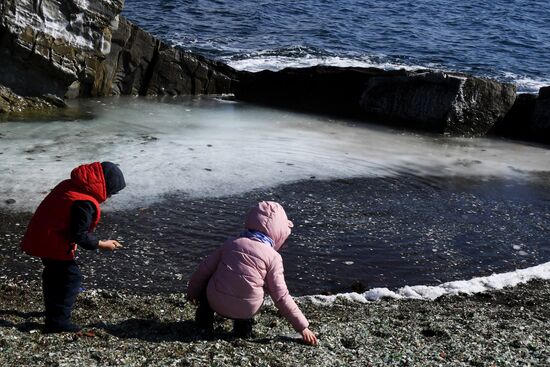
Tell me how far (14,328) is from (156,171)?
18.3 feet

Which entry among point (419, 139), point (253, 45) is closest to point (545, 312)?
point (419, 139)

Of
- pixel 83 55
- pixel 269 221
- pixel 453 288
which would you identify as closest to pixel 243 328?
pixel 269 221

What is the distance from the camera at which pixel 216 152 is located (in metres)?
12.2

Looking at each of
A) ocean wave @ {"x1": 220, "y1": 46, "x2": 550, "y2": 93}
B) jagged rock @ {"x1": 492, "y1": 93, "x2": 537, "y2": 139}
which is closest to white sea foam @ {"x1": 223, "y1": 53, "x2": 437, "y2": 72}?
ocean wave @ {"x1": 220, "y1": 46, "x2": 550, "y2": 93}

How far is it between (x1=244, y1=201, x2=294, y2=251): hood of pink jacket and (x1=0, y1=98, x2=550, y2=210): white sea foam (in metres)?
4.19

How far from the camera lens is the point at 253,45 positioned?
81.7ft

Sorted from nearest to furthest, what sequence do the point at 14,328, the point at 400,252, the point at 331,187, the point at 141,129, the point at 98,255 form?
the point at 14,328 → the point at 98,255 → the point at 400,252 → the point at 331,187 → the point at 141,129

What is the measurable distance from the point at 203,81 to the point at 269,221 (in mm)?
12768

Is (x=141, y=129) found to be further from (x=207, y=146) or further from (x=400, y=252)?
(x=400, y=252)

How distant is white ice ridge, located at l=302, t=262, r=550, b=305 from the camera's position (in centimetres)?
710

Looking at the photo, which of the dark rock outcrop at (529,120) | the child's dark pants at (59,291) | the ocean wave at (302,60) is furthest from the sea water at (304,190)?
the ocean wave at (302,60)

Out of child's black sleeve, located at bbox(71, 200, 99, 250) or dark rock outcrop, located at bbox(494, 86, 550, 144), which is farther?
dark rock outcrop, located at bbox(494, 86, 550, 144)

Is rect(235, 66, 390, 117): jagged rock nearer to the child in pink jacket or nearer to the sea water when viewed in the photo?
the sea water

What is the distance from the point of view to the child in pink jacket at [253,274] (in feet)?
17.4
